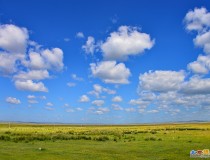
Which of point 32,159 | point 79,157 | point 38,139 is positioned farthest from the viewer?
point 38,139

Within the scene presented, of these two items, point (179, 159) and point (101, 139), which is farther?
point (101, 139)

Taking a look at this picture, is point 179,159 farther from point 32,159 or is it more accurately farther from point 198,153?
point 32,159

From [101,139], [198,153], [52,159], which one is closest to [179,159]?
[198,153]

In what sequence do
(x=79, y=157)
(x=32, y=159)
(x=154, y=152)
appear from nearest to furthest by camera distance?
(x=32, y=159) < (x=79, y=157) < (x=154, y=152)

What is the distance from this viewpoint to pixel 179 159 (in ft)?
102

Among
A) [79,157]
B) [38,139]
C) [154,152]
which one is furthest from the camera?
[38,139]

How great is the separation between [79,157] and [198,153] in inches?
475

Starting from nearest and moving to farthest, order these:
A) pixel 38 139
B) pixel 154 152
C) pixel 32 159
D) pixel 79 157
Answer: pixel 32 159, pixel 79 157, pixel 154 152, pixel 38 139

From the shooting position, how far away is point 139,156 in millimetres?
33719

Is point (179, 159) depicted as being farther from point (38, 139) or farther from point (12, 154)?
point (38, 139)

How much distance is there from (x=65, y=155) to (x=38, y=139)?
22363mm

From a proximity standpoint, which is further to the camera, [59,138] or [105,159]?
[59,138]

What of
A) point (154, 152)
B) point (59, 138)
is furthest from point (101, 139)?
point (154, 152)

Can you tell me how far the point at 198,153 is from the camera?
107ft
